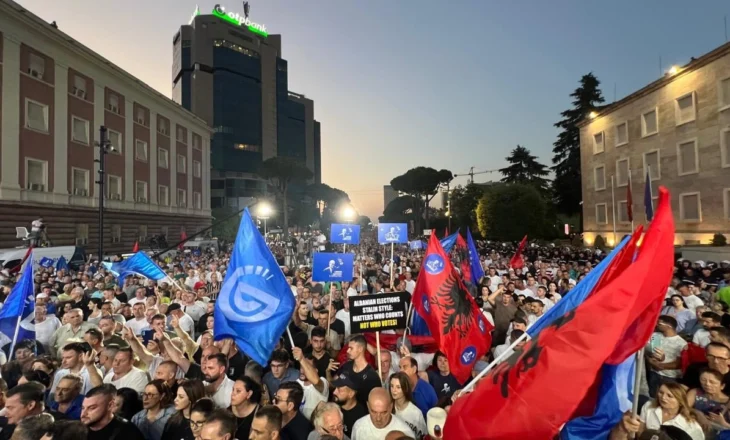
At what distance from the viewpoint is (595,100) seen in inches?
1921

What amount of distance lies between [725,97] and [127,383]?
31.7 metres

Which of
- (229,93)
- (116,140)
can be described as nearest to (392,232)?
(116,140)

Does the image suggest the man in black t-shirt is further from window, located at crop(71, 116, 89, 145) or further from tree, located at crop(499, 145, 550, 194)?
tree, located at crop(499, 145, 550, 194)

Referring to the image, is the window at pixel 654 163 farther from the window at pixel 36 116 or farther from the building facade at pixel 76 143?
the window at pixel 36 116

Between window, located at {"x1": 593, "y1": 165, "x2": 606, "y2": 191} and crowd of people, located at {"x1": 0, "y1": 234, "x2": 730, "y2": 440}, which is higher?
window, located at {"x1": 593, "y1": 165, "x2": 606, "y2": 191}

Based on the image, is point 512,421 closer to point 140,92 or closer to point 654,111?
point 654,111

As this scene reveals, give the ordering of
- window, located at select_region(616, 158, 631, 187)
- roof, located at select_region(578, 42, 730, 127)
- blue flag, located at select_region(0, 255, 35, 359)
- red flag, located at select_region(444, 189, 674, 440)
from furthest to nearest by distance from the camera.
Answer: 1. window, located at select_region(616, 158, 631, 187)
2. roof, located at select_region(578, 42, 730, 127)
3. blue flag, located at select_region(0, 255, 35, 359)
4. red flag, located at select_region(444, 189, 674, 440)

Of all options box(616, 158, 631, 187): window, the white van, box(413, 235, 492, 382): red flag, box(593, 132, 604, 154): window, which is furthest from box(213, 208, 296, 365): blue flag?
box(593, 132, 604, 154): window

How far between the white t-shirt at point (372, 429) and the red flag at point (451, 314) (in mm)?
1842

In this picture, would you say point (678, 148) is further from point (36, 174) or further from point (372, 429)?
point (36, 174)

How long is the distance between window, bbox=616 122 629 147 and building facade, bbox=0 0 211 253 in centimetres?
3843

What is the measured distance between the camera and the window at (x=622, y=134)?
34.2 m

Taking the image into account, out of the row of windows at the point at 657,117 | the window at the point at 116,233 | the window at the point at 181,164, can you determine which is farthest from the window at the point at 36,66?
the row of windows at the point at 657,117

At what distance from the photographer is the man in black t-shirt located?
11.6 feet
